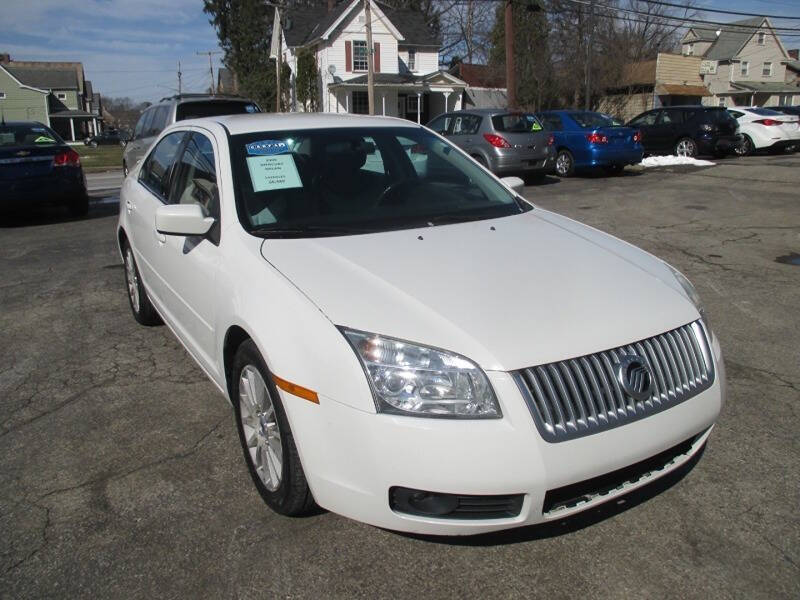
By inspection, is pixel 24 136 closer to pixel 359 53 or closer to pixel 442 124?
pixel 442 124

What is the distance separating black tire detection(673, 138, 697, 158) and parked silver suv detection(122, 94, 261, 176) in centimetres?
1280

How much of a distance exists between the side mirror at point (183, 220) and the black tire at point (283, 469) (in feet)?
2.33

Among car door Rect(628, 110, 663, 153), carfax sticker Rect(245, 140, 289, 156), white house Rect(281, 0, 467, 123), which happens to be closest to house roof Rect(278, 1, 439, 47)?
white house Rect(281, 0, 467, 123)

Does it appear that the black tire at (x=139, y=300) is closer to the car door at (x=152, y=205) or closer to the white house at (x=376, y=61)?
the car door at (x=152, y=205)

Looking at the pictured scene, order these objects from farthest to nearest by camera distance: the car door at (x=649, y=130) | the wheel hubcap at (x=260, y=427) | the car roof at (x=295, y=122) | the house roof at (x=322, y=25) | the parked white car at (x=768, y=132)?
1. the house roof at (x=322, y=25)
2. the parked white car at (x=768, y=132)
3. the car door at (x=649, y=130)
4. the car roof at (x=295, y=122)
5. the wheel hubcap at (x=260, y=427)

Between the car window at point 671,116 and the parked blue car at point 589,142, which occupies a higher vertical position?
the car window at point 671,116

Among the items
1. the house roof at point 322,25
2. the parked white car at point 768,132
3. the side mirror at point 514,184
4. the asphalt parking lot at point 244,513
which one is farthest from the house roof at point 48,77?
the side mirror at point 514,184

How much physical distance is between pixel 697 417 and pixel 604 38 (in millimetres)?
42214

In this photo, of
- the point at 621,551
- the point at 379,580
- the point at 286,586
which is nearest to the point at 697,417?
the point at 621,551

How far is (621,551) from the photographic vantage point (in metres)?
2.53

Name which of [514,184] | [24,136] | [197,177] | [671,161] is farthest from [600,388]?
[671,161]

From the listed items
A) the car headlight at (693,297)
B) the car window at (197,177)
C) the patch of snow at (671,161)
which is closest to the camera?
the car headlight at (693,297)

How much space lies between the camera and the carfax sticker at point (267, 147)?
3514mm

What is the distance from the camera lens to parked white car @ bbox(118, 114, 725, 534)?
7.17ft
